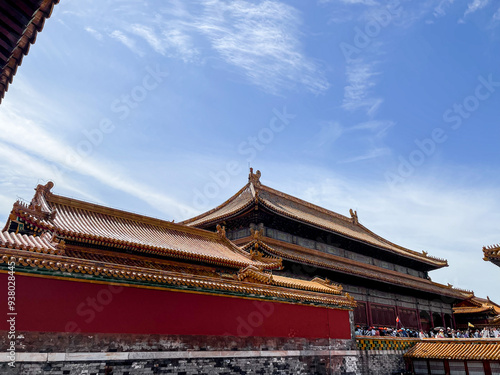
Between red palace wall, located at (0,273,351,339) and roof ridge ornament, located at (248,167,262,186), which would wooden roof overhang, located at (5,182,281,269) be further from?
roof ridge ornament, located at (248,167,262,186)

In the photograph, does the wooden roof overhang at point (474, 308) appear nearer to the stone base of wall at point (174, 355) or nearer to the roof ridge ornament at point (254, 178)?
the roof ridge ornament at point (254, 178)

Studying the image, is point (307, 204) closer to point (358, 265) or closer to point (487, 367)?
point (358, 265)

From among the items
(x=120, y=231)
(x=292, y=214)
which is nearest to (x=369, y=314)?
(x=292, y=214)

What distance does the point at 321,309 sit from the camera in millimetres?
15312

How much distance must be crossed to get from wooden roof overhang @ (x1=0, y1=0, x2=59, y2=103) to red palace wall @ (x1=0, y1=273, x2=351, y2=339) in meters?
6.07

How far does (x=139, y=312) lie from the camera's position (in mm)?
10664

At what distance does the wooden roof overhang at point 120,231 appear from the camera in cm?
1143

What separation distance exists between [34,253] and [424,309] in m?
29.3

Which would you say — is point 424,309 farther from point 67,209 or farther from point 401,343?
point 67,209

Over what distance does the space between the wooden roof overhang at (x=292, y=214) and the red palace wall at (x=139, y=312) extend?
27.1ft

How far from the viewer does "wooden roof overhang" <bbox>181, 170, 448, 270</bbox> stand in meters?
22.1

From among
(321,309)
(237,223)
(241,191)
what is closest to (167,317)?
(321,309)

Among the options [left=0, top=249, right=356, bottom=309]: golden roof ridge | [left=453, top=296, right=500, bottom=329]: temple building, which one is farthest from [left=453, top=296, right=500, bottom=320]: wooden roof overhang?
[left=0, top=249, right=356, bottom=309]: golden roof ridge

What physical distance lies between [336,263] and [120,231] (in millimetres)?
14878
